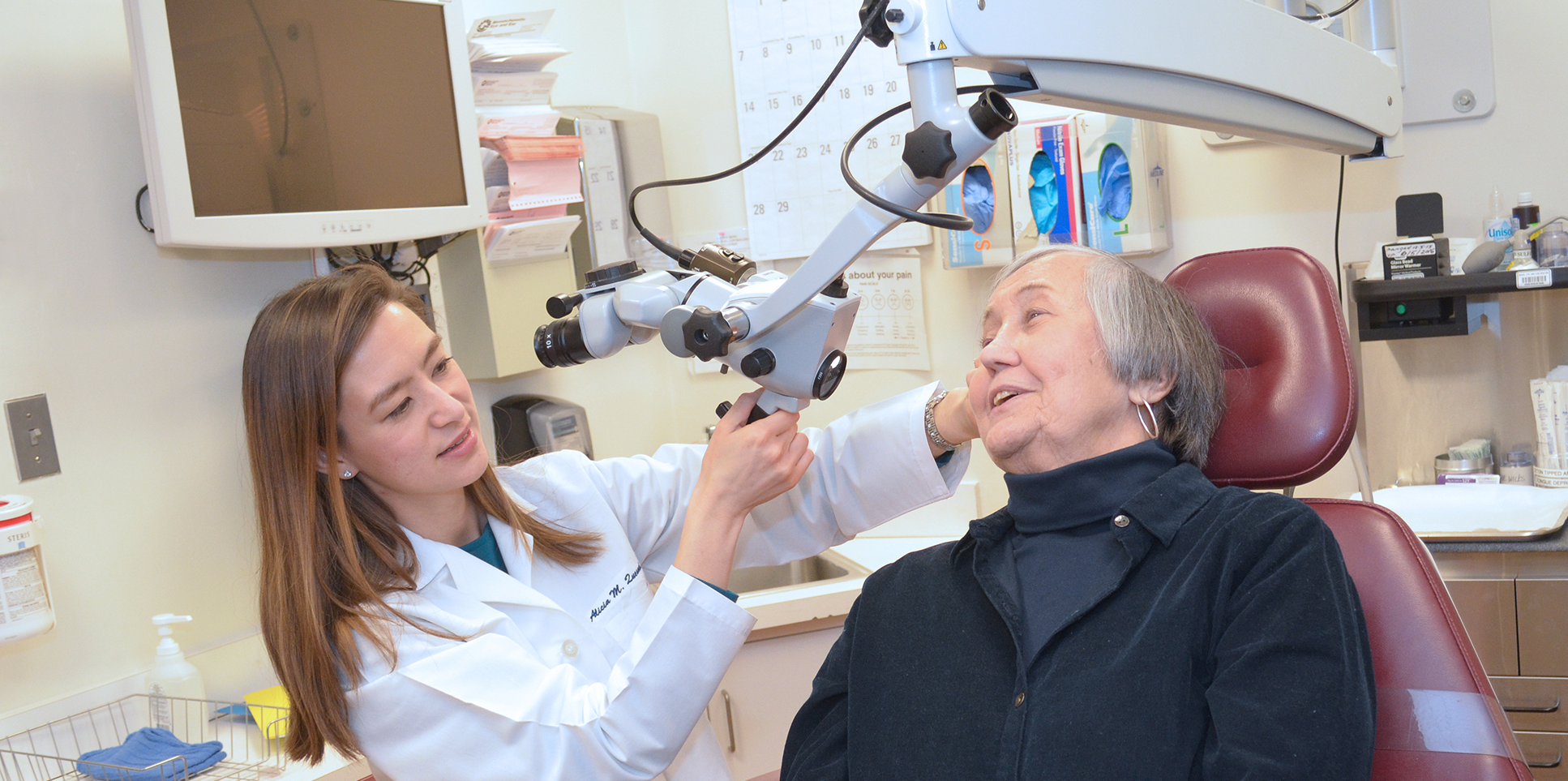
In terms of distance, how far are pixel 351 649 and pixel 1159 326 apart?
1011 millimetres

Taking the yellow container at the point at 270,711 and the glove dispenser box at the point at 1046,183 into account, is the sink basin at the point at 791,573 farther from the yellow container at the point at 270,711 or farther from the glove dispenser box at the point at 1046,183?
the yellow container at the point at 270,711

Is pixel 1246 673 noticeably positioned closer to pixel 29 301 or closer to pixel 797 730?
pixel 797 730

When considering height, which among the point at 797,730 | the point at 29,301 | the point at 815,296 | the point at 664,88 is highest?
the point at 664,88

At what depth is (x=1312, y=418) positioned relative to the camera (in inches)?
51.2

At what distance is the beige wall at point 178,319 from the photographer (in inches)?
68.7

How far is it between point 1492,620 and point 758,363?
136cm

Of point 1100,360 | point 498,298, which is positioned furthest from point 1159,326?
point 498,298

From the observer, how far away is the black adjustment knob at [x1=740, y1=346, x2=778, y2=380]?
3.86 ft

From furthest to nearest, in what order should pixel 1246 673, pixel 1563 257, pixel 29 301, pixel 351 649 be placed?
pixel 1563 257 → pixel 29 301 → pixel 351 649 → pixel 1246 673

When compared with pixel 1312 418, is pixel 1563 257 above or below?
above

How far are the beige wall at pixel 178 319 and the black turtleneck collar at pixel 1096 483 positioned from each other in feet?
4.01

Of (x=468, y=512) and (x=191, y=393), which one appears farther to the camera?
(x=191, y=393)

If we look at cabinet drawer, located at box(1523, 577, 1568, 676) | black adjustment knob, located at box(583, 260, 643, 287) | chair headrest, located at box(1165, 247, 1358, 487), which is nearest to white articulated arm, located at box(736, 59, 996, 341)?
black adjustment knob, located at box(583, 260, 643, 287)

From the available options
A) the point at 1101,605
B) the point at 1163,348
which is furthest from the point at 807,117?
the point at 1101,605
